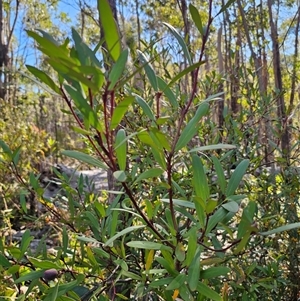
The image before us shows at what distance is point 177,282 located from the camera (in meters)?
0.43

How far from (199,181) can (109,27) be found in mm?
223

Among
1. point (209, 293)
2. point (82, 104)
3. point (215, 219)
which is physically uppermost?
point (82, 104)

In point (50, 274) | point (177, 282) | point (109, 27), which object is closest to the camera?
point (109, 27)

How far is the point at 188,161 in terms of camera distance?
98 centimetres

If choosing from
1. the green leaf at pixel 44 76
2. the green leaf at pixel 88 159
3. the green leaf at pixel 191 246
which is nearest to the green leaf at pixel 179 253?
the green leaf at pixel 191 246

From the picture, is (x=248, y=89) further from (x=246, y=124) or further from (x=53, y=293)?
(x=53, y=293)

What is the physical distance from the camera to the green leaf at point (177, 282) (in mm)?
423

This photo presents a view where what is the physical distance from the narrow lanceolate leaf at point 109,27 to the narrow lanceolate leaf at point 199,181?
175mm

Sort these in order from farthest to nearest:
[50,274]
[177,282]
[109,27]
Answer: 1. [50,274]
2. [177,282]
3. [109,27]

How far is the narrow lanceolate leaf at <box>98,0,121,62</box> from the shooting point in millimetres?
316

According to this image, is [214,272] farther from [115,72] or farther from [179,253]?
[115,72]

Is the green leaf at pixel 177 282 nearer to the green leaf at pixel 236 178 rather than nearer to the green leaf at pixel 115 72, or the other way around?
the green leaf at pixel 236 178

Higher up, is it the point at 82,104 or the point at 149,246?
the point at 82,104

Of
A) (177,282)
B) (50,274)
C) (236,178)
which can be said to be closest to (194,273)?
(177,282)
